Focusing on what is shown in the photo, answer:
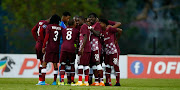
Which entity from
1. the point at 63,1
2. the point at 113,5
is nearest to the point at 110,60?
the point at 63,1

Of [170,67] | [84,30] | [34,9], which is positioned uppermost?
[34,9]

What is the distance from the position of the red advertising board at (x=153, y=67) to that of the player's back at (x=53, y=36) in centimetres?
864

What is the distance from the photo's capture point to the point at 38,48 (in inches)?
Answer: 672

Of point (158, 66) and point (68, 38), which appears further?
point (158, 66)

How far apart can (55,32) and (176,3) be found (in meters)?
36.9

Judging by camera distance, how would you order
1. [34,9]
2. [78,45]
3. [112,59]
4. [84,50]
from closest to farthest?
[84,50]
[78,45]
[112,59]
[34,9]

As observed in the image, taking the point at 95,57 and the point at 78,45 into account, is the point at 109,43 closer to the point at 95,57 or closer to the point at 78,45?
the point at 95,57

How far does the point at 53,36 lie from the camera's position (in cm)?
1638

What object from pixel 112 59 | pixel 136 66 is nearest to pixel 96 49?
pixel 112 59

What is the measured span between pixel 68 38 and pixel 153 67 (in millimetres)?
9118

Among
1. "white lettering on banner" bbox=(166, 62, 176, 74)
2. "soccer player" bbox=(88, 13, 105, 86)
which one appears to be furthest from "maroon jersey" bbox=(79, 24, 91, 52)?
"white lettering on banner" bbox=(166, 62, 176, 74)

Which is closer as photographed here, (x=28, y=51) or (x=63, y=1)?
(x=28, y=51)

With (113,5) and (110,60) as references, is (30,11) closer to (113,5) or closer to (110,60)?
(113,5)

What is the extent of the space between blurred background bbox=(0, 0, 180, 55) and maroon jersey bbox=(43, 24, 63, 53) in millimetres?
8942
